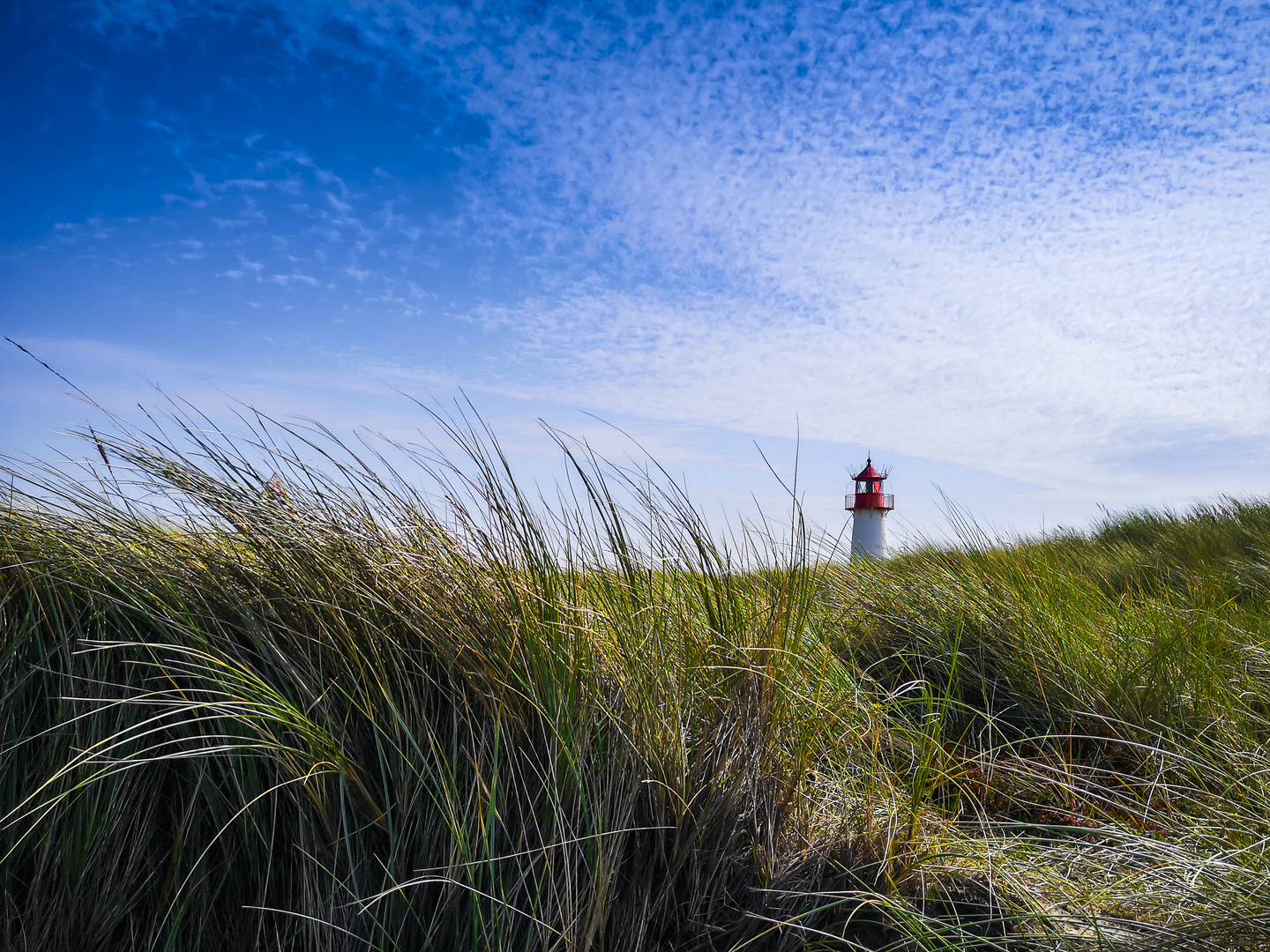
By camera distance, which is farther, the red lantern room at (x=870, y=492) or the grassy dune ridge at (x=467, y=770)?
the red lantern room at (x=870, y=492)

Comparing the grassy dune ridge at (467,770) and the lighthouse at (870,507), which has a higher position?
the lighthouse at (870,507)

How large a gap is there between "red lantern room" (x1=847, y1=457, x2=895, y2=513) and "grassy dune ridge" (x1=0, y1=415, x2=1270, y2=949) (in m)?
11.7

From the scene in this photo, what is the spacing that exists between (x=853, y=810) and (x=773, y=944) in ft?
1.21

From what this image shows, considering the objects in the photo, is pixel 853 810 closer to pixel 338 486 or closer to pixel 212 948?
pixel 212 948

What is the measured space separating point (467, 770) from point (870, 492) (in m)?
13.0

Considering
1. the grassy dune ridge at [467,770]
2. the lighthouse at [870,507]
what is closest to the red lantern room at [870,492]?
the lighthouse at [870,507]

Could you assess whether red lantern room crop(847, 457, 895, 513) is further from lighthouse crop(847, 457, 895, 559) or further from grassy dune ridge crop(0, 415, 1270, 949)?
grassy dune ridge crop(0, 415, 1270, 949)

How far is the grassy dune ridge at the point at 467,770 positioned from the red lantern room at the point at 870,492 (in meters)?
11.7

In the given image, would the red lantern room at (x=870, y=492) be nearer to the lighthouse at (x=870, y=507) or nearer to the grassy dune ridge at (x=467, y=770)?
the lighthouse at (x=870, y=507)

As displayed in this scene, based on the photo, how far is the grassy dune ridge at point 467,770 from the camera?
60.8 inches

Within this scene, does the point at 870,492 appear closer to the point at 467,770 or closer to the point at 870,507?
the point at 870,507

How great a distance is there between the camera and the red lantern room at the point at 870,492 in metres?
13.7

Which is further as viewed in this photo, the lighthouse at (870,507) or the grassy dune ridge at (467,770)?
the lighthouse at (870,507)

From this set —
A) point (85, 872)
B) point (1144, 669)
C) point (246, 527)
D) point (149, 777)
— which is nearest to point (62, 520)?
point (246, 527)
